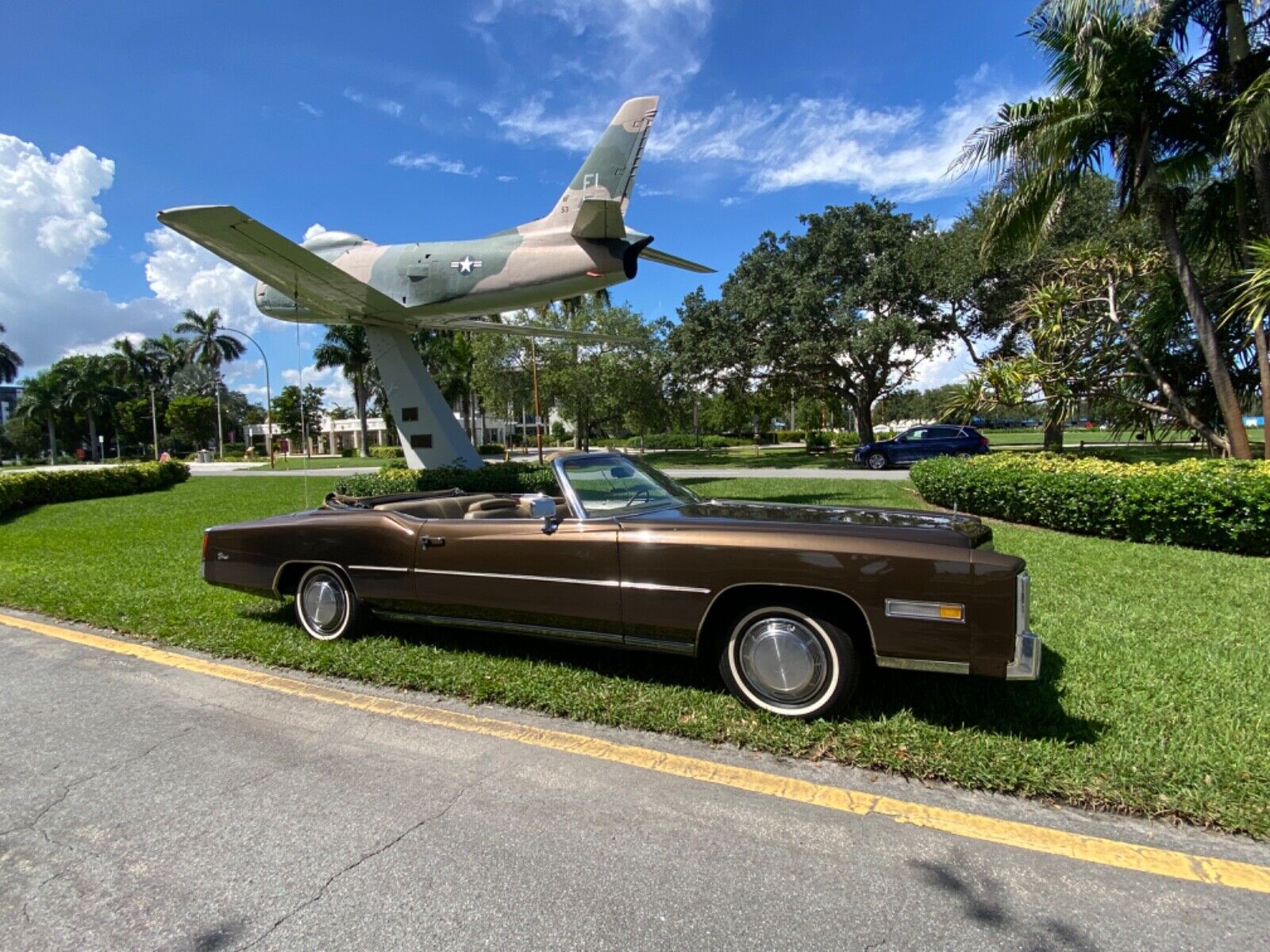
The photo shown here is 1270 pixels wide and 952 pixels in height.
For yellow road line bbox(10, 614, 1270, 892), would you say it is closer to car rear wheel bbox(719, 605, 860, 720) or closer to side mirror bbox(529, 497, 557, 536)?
car rear wheel bbox(719, 605, 860, 720)

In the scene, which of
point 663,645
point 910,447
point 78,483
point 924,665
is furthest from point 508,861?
point 910,447

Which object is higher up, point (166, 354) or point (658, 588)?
point (166, 354)

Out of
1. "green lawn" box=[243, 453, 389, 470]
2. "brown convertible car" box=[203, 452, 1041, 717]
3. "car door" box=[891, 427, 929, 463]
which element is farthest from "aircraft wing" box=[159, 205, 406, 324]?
"green lawn" box=[243, 453, 389, 470]

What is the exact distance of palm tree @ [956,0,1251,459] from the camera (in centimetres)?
966

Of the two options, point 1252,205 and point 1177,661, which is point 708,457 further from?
point 1177,661

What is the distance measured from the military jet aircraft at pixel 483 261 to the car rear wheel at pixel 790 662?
827cm

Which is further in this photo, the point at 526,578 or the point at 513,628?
the point at 513,628

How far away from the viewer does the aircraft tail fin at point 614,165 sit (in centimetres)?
1088

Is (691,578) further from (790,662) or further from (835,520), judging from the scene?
(835,520)

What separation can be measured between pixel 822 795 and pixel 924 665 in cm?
77

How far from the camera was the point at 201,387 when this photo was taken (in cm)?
8144

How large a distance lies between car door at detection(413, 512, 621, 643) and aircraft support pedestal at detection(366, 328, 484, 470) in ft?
32.5

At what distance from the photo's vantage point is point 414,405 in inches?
536

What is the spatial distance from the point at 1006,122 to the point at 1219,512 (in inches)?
272
